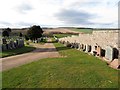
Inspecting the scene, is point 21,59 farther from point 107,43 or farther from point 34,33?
point 34,33

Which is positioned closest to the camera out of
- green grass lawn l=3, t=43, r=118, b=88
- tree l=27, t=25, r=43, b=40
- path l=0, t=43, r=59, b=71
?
green grass lawn l=3, t=43, r=118, b=88

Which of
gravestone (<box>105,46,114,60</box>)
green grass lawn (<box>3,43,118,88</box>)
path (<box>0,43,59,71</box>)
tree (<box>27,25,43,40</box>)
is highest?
tree (<box>27,25,43,40</box>)

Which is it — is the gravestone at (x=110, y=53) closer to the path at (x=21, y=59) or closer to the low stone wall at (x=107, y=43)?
the low stone wall at (x=107, y=43)

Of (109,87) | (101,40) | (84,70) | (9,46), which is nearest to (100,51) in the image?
(101,40)

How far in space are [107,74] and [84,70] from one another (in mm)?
2223

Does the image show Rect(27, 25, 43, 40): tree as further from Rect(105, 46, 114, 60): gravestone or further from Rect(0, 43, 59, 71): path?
Rect(105, 46, 114, 60): gravestone

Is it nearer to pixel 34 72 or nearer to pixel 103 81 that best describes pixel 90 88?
pixel 103 81

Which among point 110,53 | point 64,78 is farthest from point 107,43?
point 64,78

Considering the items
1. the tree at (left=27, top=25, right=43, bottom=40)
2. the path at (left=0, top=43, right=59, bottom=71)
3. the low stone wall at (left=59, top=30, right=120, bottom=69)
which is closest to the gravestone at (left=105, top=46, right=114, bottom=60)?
the low stone wall at (left=59, top=30, right=120, bottom=69)

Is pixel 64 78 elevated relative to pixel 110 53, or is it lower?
lower

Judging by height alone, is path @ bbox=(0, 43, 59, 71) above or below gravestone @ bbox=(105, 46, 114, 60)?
below

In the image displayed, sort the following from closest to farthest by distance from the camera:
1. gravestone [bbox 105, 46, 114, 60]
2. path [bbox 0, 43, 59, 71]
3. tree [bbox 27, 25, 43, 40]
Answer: gravestone [bbox 105, 46, 114, 60] → path [bbox 0, 43, 59, 71] → tree [bbox 27, 25, 43, 40]

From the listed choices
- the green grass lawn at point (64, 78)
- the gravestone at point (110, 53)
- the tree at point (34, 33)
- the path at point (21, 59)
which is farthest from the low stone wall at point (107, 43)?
the tree at point (34, 33)

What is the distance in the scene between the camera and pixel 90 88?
40.9 feet
